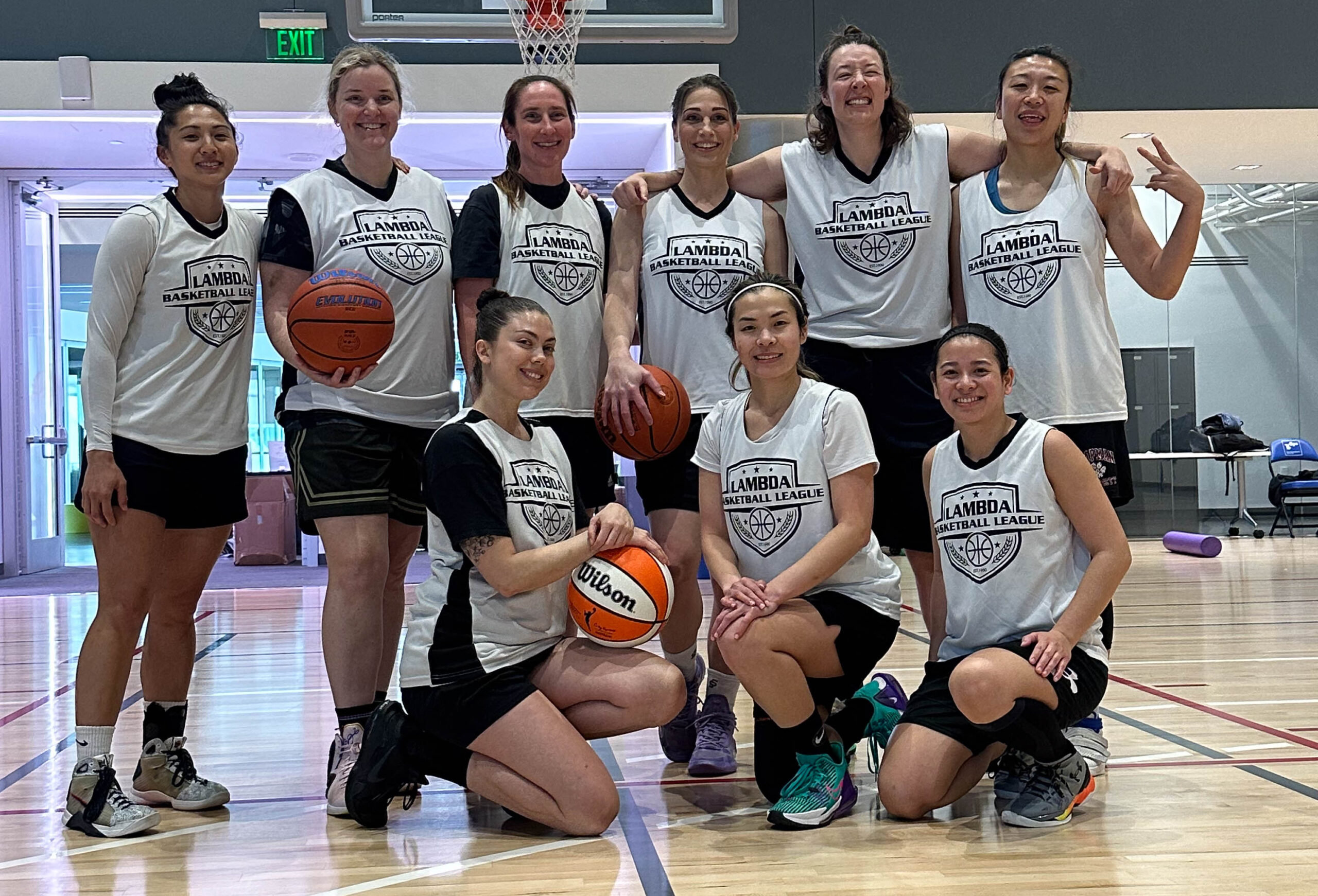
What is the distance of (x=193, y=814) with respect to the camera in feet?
8.95

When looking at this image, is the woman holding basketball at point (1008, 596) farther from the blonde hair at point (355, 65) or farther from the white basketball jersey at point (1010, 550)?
the blonde hair at point (355, 65)

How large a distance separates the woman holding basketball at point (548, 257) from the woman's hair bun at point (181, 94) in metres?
0.64

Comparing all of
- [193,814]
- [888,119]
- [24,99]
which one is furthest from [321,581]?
[888,119]

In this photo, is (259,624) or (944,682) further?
(259,624)

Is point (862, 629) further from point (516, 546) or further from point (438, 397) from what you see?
point (438, 397)

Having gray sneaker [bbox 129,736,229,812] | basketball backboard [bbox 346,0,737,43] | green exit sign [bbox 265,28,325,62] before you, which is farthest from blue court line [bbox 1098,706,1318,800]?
green exit sign [bbox 265,28,325,62]

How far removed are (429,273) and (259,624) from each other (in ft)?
14.0

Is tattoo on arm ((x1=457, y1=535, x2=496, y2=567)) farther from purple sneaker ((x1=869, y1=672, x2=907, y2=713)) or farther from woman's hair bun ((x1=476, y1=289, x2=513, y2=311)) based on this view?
purple sneaker ((x1=869, y1=672, x2=907, y2=713))

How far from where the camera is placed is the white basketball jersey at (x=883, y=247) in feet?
9.43

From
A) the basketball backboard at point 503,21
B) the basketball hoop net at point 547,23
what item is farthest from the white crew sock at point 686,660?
the basketball backboard at point 503,21

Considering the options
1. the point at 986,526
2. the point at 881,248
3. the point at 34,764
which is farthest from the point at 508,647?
the point at 34,764

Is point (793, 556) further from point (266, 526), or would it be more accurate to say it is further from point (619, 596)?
point (266, 526)

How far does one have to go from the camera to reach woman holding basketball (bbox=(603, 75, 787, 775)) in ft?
9.52

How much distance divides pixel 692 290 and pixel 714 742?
111 cm
